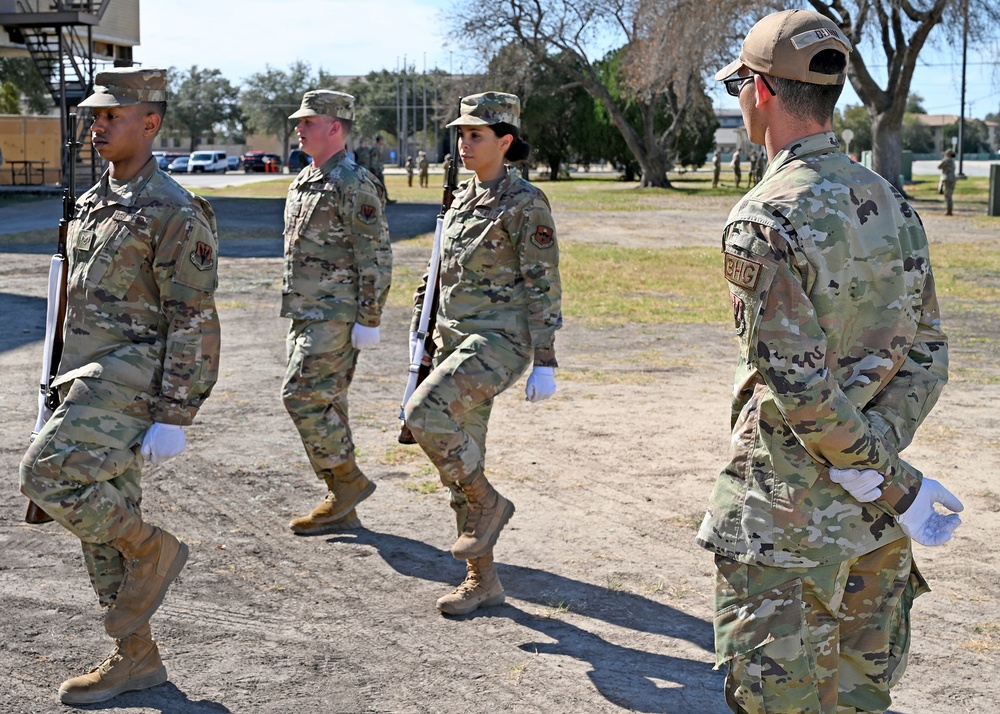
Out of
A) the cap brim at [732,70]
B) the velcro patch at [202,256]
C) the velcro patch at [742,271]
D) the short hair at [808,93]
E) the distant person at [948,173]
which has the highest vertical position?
the distant person at [948,173]

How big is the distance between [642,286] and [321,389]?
1195cm

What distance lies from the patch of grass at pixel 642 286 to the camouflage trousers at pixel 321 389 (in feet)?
26.0

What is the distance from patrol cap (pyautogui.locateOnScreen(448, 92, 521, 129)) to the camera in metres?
5.51

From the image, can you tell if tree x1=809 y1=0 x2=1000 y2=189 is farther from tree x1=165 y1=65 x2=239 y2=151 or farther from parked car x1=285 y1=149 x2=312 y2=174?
tree x1=165 y1=65 x2=239 y2=151

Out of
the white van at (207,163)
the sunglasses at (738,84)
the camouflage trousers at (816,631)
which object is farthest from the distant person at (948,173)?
the white van at (207,163)

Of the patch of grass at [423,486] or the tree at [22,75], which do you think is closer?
the patch of grass at [423,486]

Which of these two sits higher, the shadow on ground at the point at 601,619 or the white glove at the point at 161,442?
the white glove at the point at 161,442

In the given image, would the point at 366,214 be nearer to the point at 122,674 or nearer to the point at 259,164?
the point at 122,674

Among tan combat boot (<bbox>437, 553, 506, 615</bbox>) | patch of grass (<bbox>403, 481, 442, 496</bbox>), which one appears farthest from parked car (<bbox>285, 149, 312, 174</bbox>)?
tan combat boot (<bbox>437, 553, 506, 615</bbox>)

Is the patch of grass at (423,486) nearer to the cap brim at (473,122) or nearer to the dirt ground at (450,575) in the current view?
the dirt ground at (450,575)

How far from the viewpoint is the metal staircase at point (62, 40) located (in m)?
30.0

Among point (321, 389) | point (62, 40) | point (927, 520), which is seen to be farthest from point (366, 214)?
point (62, 40)

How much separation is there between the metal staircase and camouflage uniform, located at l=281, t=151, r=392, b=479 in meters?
25.1

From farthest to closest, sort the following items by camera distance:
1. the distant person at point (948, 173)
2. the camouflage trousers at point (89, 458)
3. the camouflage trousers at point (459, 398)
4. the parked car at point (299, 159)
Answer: the parked car at point (299, 159) → the distant person at point (948, 173) → the camouflage trousers at point (459, 398) → the camouflage trousers at point (89, 458)
